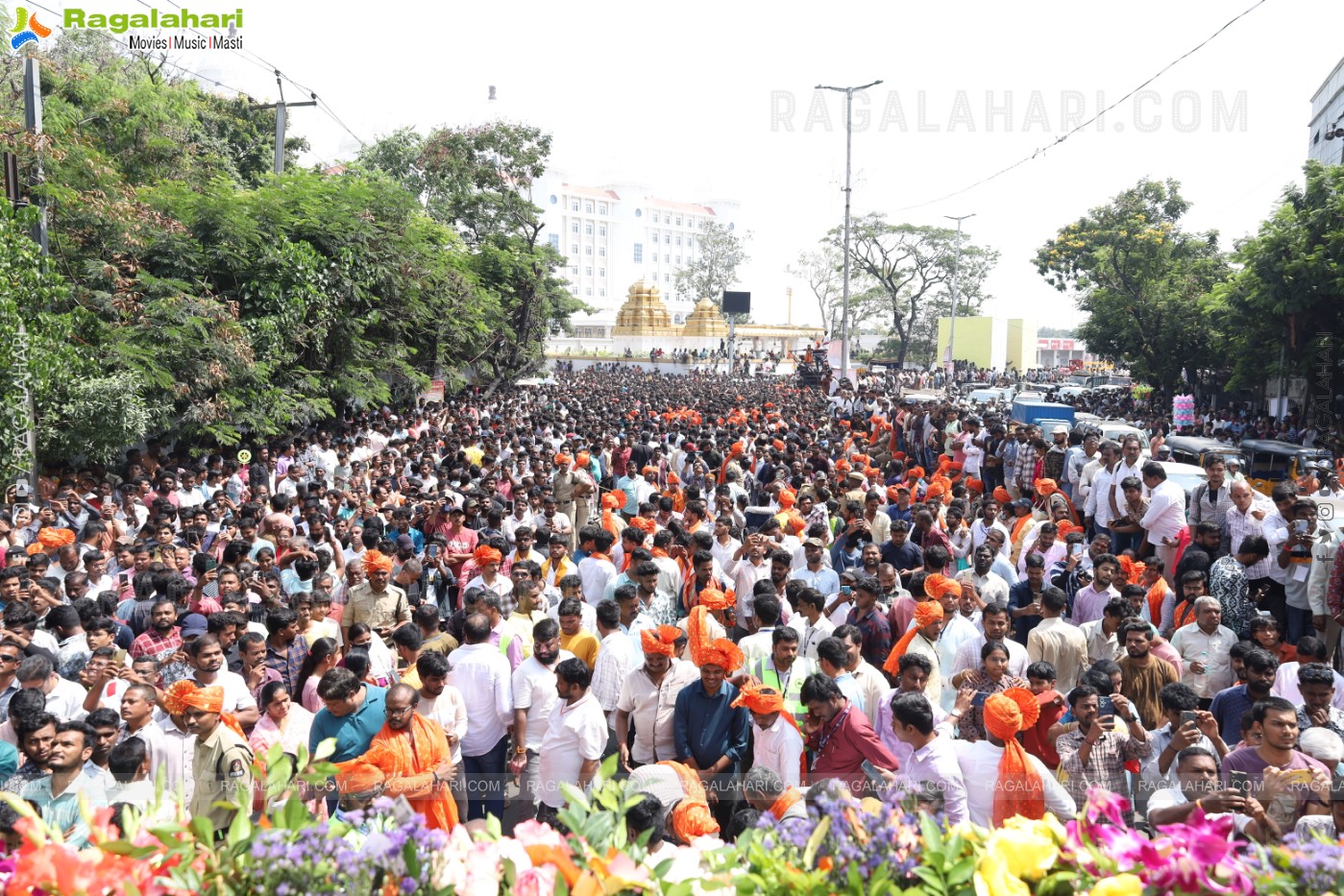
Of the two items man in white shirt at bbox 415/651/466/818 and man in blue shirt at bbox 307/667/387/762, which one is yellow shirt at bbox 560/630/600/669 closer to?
man in white shirt at bbox 415/651/466/818

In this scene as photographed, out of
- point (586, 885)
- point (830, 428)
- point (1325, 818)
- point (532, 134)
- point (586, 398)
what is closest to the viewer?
point (586, 885)

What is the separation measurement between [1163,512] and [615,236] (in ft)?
312

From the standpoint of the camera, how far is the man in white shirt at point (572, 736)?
4645mm

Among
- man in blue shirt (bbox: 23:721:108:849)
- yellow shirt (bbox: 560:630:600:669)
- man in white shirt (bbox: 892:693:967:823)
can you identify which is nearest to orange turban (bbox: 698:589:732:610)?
yellow shirt (bbox: 560:630:600:669)

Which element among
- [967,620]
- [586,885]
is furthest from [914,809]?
[967,620]

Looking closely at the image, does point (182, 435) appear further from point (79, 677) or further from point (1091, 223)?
point (1091, 223)

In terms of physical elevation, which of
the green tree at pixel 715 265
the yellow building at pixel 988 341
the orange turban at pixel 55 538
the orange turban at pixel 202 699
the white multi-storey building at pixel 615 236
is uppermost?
the white multi-storey building at pixel 615 236

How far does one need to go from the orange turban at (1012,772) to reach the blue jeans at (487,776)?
2.64 m

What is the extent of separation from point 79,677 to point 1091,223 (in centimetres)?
3198

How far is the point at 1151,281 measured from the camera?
2905 cm

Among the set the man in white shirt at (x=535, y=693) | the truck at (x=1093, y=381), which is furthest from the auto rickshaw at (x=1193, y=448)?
the truck at (x=1093, y=381)

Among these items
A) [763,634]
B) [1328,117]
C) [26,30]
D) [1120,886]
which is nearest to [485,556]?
[763,634]

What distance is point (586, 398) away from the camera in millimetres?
24703

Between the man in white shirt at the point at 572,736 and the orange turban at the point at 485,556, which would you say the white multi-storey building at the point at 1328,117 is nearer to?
the orange turban at the point at 485,556
